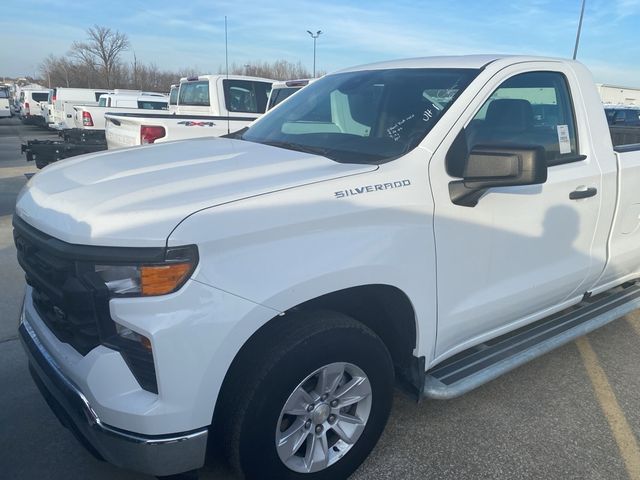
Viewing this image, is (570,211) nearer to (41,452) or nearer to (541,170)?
(541,170)

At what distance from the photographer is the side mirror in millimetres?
2436

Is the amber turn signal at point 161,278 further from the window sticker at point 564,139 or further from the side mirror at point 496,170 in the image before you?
the window sticker at point 564,139

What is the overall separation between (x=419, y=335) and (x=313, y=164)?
0.96 m

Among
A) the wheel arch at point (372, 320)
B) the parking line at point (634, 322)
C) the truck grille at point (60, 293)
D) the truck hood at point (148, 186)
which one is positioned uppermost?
the truck hood at point (148, 186)

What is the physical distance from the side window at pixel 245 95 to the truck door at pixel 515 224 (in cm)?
833

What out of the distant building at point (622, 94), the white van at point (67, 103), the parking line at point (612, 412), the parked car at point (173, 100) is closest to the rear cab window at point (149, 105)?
the white van at point (67, 103)

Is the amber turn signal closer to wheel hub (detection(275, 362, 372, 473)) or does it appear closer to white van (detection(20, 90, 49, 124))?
wheel hub (detection(275, 362, 372, 473))

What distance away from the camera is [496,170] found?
2461mm

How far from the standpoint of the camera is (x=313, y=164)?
98.5 inches

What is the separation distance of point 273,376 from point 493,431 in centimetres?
159

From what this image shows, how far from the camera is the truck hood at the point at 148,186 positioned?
1.92 metres

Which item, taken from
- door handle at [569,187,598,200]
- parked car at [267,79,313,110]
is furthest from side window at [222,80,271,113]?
door handle at [569,187,598,200]

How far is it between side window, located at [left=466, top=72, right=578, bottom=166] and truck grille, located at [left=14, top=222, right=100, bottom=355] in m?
2.01

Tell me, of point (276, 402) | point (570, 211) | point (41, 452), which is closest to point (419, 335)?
point (276, 402)
